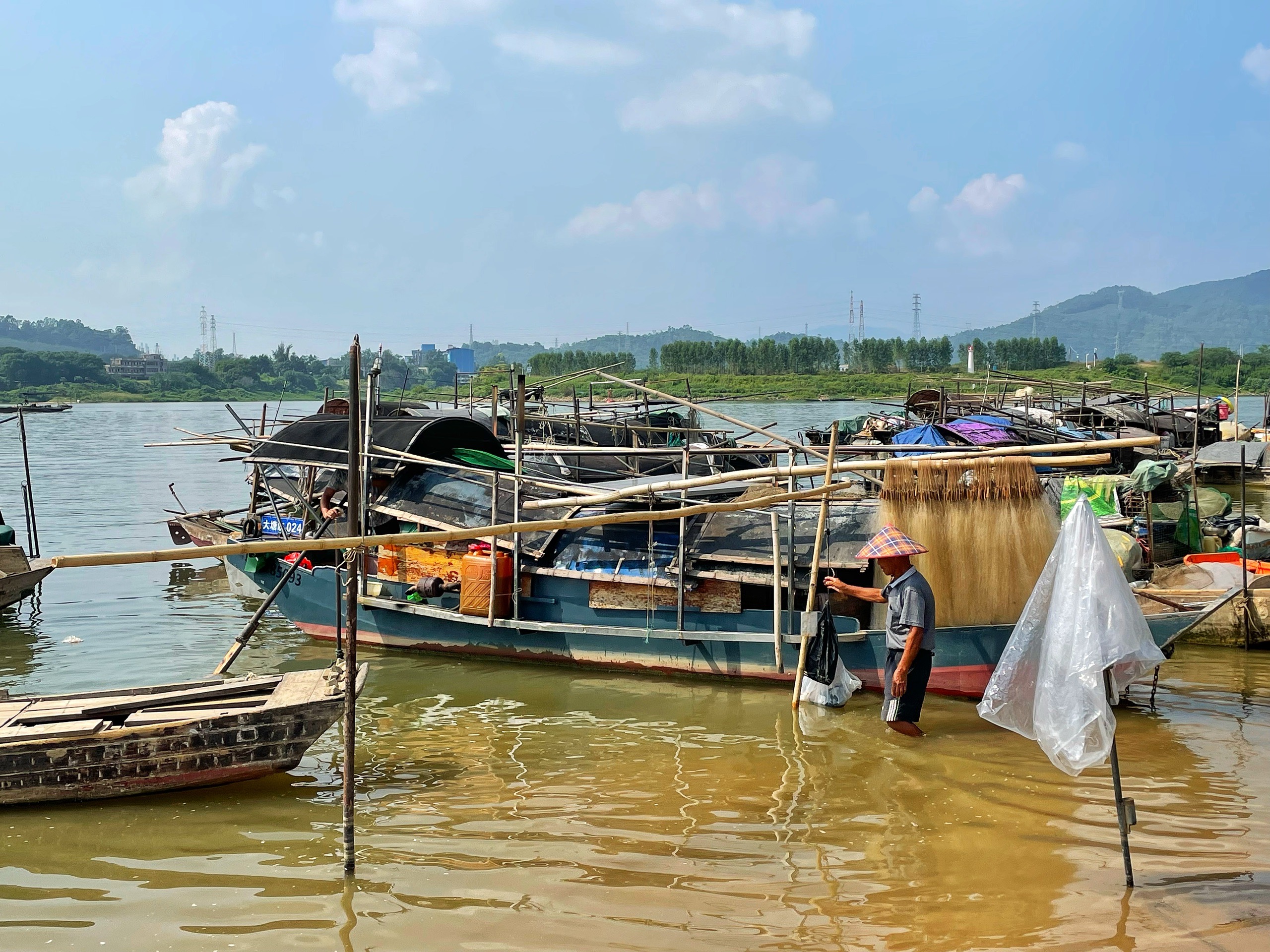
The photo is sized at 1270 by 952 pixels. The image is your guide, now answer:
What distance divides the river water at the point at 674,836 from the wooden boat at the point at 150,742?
0.57 ft

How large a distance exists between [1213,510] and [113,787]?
16.1 metres

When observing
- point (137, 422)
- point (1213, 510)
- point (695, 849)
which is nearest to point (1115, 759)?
point (695, 849)

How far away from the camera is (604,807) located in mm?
6402

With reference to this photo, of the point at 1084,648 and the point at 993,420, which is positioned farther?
the point at 993,420

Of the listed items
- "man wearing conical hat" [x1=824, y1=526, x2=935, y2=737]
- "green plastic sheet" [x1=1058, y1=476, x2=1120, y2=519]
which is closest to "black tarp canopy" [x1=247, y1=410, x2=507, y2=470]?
"man wearing conical hat" [x1=824, y1=526, x2=935, y2=737]

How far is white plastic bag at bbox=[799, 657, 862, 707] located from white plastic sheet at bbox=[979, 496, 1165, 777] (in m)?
2.90

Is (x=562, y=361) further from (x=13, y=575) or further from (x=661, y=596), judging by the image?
(x=661, y=596)

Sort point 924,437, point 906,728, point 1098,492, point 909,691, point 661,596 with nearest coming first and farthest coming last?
1. point 909,691
2. point 906,728
3. point 661,596
4. point 1098,492
5. point 924,437

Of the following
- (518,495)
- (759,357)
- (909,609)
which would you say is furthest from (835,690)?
(759,357)

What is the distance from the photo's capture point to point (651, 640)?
895 cm

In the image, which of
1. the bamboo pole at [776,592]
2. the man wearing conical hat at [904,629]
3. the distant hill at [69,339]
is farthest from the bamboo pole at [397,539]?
the distant hill at [69,339]

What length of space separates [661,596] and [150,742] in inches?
166

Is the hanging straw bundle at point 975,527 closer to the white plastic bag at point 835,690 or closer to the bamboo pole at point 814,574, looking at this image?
the bamboo pole at point 814,574

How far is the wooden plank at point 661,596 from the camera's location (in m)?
8.69
